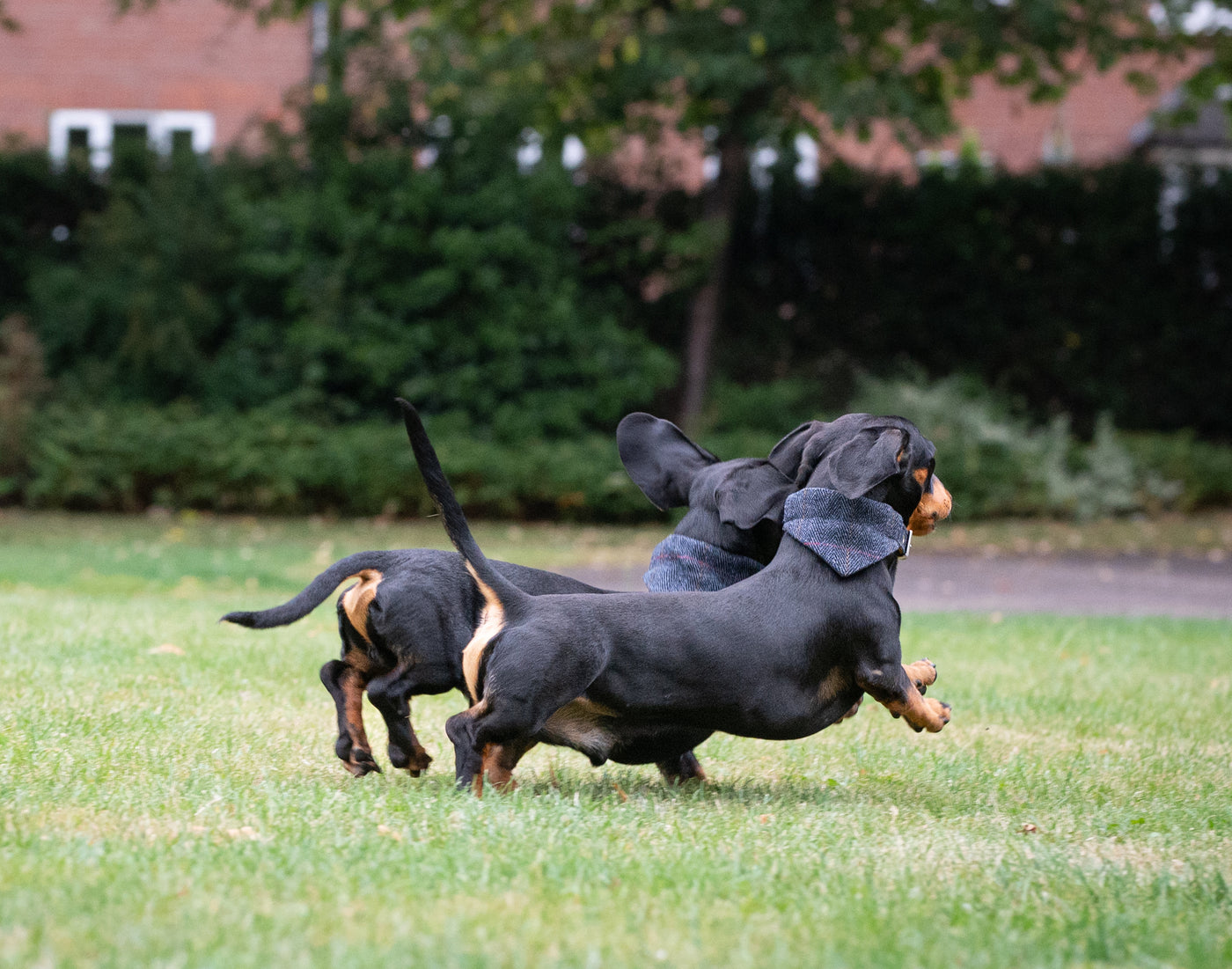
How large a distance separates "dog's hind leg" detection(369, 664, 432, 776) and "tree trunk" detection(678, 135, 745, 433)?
10728 millimetres

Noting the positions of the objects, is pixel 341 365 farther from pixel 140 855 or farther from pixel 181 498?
pixel 140 855

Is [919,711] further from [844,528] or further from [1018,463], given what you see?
[1018,463]

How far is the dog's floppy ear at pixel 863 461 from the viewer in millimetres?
3801

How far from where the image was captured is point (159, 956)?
7.55 ft

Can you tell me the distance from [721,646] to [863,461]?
687mm

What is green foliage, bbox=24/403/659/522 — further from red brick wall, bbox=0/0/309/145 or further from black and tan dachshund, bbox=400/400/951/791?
red brick wall, bbox=0/0/309/145

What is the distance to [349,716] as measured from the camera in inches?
160

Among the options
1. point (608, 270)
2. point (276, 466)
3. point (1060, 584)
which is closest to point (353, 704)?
point (1060, 584)

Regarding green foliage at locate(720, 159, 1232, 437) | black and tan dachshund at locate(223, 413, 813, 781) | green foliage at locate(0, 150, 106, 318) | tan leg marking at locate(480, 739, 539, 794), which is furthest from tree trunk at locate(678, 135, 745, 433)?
tan leg marking at locate(480, 739, 539, 794)

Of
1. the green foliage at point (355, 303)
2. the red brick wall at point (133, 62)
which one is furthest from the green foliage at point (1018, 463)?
the red brick wall at point (133, 62)

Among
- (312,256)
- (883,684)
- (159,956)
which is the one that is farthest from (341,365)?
(159,956)

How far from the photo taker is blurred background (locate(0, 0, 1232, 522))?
1349 centimetres

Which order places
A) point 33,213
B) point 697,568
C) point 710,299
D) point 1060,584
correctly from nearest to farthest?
1. point 697,568
2. point 1060,584
3. point 710,299
4. point 33,213

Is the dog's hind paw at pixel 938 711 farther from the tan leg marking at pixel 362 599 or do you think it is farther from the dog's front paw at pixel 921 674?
the tan leg marking at pixel 362 599
